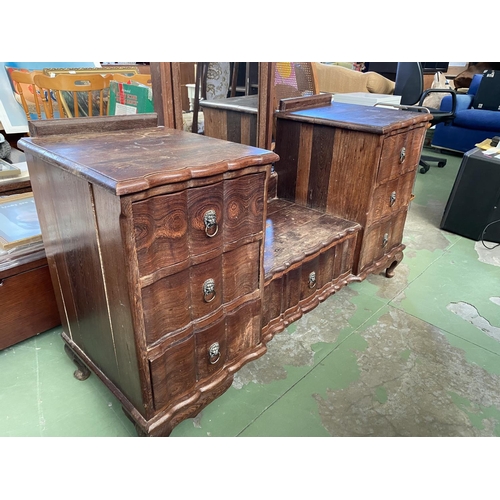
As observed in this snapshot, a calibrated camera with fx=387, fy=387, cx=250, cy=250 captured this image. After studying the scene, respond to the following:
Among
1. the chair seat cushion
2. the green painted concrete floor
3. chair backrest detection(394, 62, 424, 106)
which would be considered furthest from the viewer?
the chair seat cushion

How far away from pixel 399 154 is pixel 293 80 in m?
0.68

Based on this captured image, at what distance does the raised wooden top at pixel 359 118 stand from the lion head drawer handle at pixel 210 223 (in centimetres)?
96

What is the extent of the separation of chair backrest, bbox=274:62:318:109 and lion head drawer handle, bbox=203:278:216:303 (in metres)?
1.15

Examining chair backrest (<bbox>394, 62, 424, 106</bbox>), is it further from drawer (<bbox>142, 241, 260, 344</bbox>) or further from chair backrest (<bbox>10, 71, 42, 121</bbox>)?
drawer (<bbox>142, 241, 260, 344</bbox>)

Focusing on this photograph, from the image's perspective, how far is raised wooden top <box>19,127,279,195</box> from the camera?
873 mm

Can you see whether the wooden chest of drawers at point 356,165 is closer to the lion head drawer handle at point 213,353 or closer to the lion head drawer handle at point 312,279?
the lion head drawer handle at point 312,279

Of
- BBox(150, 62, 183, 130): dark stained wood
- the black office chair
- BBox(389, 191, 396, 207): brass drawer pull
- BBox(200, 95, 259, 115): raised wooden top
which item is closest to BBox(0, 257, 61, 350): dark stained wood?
BBox(150, 62, 183, 130): dark stained wood

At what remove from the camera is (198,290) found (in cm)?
110

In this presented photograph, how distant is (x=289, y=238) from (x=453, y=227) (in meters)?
1.76

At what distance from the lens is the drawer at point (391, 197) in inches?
72.0

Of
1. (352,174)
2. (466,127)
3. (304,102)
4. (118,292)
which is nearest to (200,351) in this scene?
(118,292)

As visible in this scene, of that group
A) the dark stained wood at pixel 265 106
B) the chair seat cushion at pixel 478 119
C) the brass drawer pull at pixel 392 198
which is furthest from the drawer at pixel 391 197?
the chair seat cushion at pixel 478 119

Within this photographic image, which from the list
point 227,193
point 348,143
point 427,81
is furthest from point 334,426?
point 427,81

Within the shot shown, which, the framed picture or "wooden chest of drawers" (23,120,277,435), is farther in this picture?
the framed picture
